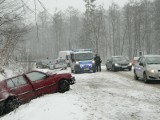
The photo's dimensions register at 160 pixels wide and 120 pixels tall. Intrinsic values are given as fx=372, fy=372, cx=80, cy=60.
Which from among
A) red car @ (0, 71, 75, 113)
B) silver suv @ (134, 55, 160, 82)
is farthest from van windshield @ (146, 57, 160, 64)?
red car @ (0, 71, 75, 113)

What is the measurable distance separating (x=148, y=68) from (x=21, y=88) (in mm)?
8631

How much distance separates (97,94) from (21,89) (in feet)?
10.6

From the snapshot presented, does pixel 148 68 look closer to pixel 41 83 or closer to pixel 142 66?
pixel 142 66

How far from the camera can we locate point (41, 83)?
54.2 feet

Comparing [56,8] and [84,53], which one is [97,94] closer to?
[56,8]

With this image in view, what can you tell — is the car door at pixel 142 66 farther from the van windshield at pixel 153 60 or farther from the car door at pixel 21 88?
the car door at pixel 21 88

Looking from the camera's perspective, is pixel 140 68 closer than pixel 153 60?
No

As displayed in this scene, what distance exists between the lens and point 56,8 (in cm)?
777

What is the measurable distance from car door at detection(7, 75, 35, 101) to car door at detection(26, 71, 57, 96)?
31 cm

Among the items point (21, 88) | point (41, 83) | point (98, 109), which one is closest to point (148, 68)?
point (41, 83)

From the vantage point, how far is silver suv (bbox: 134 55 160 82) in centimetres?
2084

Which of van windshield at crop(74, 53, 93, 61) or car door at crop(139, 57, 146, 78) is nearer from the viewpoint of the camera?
car door at crop(139, 57, 146, 78)

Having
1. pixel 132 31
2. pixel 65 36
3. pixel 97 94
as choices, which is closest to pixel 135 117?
pixel 97 94

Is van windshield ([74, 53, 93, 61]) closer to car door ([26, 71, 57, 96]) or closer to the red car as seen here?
the red car
